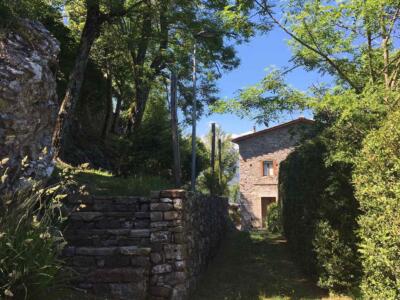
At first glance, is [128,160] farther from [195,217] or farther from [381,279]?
[381,279]

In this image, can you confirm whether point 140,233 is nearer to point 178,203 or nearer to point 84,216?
point 178,203

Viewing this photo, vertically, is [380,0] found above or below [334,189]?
above

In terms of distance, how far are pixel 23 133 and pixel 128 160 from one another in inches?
288

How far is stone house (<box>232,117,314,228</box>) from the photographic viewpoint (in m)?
26.2

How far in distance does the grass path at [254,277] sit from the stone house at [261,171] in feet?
47.4

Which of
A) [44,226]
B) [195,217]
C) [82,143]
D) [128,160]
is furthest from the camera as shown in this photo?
[82,143]

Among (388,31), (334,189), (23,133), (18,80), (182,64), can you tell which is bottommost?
(334,189)

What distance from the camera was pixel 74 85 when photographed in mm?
10961

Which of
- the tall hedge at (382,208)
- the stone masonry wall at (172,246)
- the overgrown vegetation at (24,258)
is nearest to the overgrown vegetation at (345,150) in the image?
the tall hedge at (382,208)


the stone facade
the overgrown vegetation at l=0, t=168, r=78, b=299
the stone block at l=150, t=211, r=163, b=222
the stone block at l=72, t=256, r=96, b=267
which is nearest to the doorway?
the stone facade

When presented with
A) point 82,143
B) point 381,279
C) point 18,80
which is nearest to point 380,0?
point 381,279

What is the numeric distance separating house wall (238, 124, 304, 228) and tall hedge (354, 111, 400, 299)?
2070 cm

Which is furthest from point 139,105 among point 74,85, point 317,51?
point 317,51

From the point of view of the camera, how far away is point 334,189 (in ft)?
23.0
